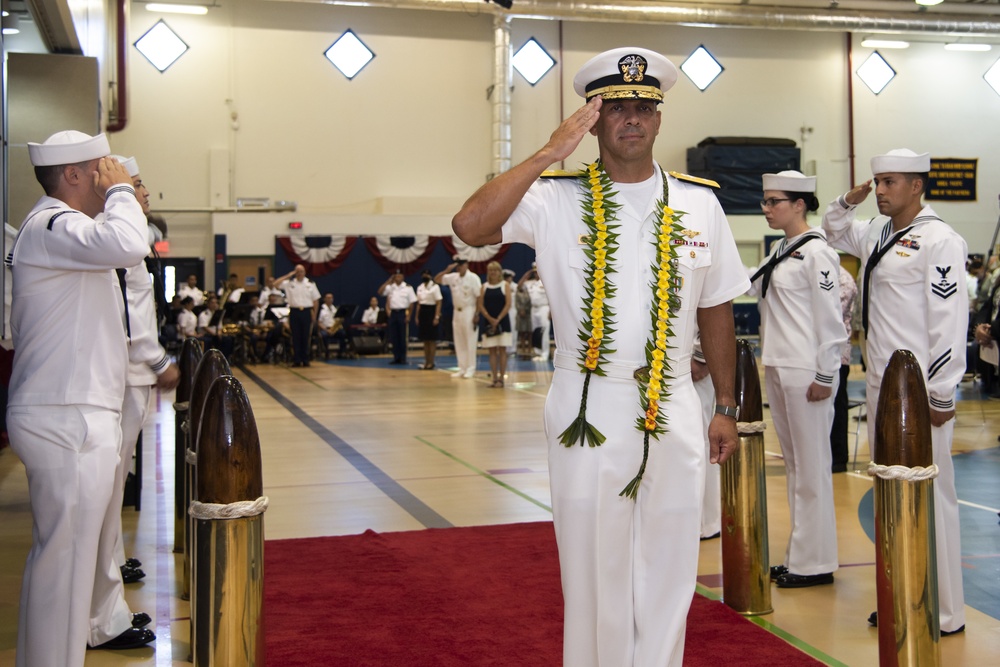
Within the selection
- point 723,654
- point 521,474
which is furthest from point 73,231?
point 521,474

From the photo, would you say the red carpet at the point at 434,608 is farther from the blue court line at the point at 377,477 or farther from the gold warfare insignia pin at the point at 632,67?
the gold warfare insignia pin at the point at 632,67

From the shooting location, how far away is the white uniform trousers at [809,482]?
4.84 meters

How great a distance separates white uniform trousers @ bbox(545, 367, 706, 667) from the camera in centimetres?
281

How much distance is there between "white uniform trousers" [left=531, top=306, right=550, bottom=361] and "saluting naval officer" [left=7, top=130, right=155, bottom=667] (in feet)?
53.5

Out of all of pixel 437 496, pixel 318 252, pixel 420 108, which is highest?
pixel 420 108

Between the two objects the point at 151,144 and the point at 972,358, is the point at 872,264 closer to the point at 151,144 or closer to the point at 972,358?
the point at 972,358

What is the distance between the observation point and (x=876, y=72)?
2698 centimetres

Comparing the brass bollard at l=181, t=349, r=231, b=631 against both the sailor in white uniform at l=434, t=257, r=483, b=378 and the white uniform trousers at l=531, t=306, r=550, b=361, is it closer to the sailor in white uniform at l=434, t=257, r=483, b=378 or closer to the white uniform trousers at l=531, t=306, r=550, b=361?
the sailor in white uniform at l=434, t=257, r=483, b=378

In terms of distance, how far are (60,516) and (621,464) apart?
5.57 feet

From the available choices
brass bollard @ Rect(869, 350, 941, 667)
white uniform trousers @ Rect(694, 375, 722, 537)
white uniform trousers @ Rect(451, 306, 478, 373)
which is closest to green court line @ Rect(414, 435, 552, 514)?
white uniform trousers @ Rect(694, 375, 722, 537)

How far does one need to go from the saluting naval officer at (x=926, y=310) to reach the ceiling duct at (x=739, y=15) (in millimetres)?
19734

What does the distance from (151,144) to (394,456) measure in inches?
673

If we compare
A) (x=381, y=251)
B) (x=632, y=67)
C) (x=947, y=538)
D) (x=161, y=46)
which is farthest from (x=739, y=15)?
(x=632, y=67)

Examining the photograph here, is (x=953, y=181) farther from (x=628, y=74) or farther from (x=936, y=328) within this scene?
(x=628, y=74)
